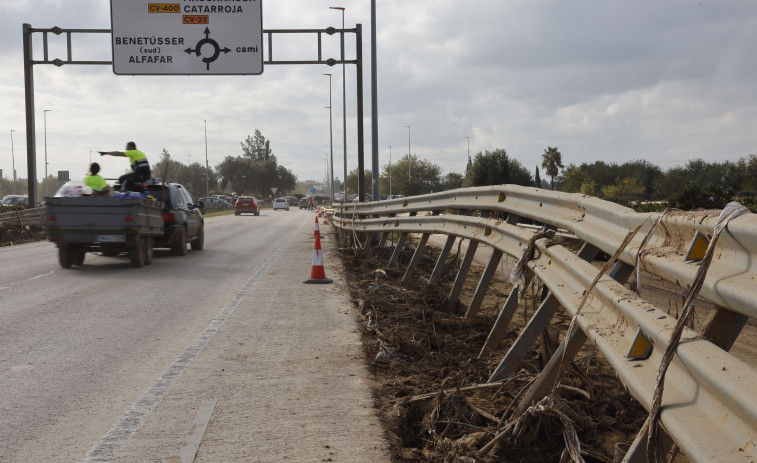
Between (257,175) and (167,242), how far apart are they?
379 ft

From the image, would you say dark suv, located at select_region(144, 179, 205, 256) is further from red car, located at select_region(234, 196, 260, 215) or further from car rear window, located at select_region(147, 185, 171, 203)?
red car, located at select_region(234, 196, 260, 215)

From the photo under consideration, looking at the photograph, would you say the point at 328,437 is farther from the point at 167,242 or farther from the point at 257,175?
the point at 257,175

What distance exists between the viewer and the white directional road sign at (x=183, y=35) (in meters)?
23.7

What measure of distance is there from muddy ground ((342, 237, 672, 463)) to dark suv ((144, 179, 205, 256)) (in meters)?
9.91

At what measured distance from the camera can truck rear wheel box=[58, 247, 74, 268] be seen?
14.5m

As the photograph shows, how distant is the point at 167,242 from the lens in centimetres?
1730

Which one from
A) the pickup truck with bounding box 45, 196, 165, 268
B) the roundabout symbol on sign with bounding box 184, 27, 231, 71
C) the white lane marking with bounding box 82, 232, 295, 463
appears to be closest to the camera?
the white lane marking with bounding box 82, 232, 295, 463

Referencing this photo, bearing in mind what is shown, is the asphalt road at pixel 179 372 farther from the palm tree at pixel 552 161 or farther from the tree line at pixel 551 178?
the palm tree at pixel 552 161

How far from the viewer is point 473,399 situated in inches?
193

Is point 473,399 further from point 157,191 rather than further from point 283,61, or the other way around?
point 283,61

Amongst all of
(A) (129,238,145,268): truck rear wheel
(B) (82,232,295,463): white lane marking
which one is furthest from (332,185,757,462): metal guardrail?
(A) (129,238,145,268): truck rear wheel

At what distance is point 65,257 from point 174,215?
3222 mm

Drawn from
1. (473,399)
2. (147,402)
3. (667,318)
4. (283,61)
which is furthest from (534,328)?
(283,61)

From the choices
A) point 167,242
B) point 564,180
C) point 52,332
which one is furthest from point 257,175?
point 52,332
